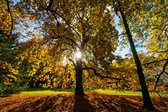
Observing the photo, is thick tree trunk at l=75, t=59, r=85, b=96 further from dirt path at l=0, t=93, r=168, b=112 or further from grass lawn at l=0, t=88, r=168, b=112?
dirt path at l=0, t=93, r=168, b=112

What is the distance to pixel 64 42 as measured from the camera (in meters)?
24.3

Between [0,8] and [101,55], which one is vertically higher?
[0,8]

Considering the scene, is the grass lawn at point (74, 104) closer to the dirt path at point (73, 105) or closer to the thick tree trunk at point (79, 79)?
the dirt path at point (73, 105)

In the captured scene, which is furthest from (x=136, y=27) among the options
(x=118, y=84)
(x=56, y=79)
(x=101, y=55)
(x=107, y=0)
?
(x=56, y=79)

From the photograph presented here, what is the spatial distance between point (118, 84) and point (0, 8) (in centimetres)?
1321

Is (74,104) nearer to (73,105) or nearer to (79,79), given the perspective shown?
(73,105)

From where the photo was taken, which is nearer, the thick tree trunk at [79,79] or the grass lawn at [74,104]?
the grass lawn at [74,104]

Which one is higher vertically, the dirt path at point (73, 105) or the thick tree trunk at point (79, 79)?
the thick tree trunk at point (79, 79)

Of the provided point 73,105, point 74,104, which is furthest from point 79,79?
point 73,105

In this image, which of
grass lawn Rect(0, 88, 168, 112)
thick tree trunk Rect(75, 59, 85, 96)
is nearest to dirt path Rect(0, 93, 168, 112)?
grass lawn Rect(0, 88, 168, 112)

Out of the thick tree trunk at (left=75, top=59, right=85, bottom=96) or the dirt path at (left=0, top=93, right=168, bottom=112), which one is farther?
the thick tree trunk at (left=75, top=59, right=85, bottom=96)

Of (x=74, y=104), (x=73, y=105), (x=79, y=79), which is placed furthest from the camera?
(x=79, y=79)

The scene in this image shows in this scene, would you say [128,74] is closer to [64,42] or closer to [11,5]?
[64,42]

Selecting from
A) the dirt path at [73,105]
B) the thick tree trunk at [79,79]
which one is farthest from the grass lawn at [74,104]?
the thick tree trunk at [79,79]
